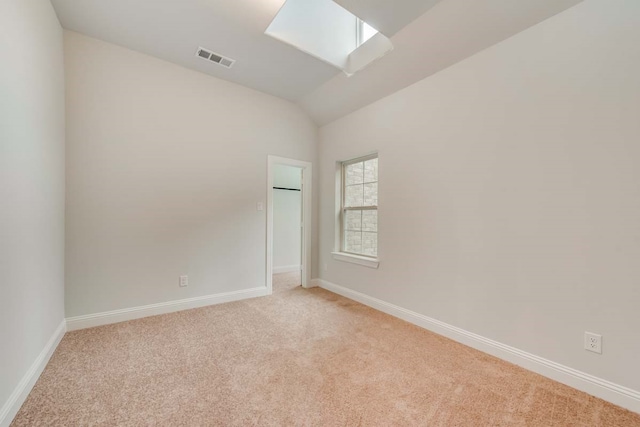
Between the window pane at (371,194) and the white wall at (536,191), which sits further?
the window pane at (371,194)

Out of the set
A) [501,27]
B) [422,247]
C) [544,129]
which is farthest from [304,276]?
[501,27]

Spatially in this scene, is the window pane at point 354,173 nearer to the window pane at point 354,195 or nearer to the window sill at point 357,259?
the window pane at point 354,195

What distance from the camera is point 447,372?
6.39 ft

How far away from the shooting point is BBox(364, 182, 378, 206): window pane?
3537 mm

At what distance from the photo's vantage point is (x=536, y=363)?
1942 millimetres

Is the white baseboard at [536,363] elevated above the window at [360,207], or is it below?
below

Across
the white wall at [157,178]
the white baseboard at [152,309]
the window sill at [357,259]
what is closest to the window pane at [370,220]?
the window sill at [357,259]

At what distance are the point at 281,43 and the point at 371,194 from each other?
2071 mm

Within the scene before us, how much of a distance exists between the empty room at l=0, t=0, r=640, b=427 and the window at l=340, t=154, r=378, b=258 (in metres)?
0.04

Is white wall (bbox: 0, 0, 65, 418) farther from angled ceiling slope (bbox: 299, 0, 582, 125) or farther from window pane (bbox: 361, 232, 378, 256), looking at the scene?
window pane (bbox: 361, 232, 378, 256)

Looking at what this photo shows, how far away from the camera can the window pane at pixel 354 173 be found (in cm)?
379

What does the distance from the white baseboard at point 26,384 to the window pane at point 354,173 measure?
3568 millimetres

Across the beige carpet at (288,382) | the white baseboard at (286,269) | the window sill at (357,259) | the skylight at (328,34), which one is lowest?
the white baseboard at (286,269)

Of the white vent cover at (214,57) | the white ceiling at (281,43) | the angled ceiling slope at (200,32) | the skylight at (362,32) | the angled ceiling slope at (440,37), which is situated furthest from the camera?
the skylight at (362,32)
